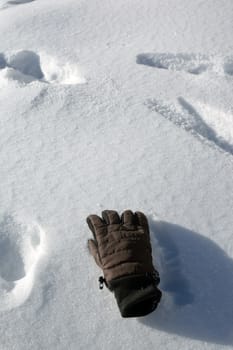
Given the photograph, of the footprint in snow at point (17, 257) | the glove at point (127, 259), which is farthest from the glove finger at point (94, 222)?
the footprint in snow at point (17, 257)

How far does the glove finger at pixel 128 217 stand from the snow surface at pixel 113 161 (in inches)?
4.6

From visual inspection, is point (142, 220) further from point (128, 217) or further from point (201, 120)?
point (201, 120)

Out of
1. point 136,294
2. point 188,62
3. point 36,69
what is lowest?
point 136,294

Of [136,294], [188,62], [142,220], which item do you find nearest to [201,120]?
[188,62]

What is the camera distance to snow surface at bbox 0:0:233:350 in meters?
1.69

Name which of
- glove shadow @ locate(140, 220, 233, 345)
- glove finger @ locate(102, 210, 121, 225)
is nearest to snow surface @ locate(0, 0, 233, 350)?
glove shadow @ locate(140, 220, 233, 345)

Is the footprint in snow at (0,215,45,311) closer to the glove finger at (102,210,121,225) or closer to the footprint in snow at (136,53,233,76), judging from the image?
the glove finger at (102,210,121,225)

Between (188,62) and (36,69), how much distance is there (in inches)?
41.1

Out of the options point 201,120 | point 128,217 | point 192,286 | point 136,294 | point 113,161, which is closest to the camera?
point 136,294

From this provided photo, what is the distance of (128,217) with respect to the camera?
1.88m

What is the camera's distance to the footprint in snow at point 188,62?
2826 mm

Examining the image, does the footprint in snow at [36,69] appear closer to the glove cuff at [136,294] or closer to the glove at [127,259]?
the glove at [127,259]

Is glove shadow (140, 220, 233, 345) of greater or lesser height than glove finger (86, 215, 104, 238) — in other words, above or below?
below

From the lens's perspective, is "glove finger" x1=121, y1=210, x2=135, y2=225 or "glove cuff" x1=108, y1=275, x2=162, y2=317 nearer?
"glove cuff" x1=108, y1=275, x2=162, y2=317
